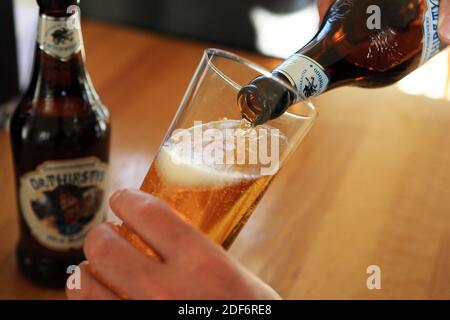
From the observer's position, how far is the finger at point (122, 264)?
47 centimetres

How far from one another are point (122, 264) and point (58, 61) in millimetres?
355

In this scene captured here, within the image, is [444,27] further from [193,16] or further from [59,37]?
[193,16]

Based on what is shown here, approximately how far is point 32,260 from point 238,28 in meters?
0.89

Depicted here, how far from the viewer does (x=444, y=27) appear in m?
0.74

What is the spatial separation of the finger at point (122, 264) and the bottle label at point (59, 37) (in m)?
0.32

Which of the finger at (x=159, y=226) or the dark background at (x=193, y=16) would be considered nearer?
the finger at (x=159, y=226)

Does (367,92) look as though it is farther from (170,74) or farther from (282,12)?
(170,74)

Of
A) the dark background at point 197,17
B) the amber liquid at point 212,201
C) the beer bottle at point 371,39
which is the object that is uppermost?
the beer bottle at point 371,39

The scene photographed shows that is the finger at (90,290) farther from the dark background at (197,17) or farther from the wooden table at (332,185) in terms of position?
the dark background at (197,17)

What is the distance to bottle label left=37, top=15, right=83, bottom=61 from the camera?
716 millimetres

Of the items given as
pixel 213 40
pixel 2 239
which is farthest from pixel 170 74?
pixel 2 239

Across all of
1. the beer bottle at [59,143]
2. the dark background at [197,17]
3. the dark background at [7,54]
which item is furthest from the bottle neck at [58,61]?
the dark background at [197,17]

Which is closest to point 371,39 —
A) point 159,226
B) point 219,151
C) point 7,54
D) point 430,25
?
point 430,25

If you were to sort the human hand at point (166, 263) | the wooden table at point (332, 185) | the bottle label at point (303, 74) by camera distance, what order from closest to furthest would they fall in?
the human hand at point (166, 263), the bottle label at point (303, 74), the wooden table at point (332, 185)
